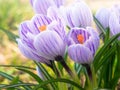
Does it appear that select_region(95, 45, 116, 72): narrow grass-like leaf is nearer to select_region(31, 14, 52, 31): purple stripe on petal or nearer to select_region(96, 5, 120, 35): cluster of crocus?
select_region(96, 5, 120, 35): cluster of crocus

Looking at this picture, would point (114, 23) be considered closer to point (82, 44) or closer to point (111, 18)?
point (111, 18)

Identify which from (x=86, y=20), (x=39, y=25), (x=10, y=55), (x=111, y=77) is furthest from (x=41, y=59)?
(x=10, y=55)

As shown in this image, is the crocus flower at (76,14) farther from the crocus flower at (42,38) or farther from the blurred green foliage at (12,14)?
the blurred green foliage at (12,14)

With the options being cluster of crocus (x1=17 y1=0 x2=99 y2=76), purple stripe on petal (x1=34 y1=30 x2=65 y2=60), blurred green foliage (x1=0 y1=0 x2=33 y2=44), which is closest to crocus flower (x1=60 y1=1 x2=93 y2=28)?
cluster of crocus (x1=17 y1=0 x2=99 y2=76)

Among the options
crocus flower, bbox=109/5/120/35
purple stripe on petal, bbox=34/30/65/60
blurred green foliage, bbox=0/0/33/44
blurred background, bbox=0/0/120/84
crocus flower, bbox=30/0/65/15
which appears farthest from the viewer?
blurred green foliage, bbox=0/0/33/44

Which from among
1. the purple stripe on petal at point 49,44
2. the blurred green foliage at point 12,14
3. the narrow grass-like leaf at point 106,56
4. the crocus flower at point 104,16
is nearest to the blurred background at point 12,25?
the blurred green foliage at point 12,14

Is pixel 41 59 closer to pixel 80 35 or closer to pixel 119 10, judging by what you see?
pixel 80 35
